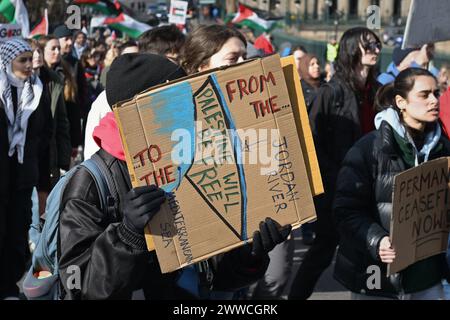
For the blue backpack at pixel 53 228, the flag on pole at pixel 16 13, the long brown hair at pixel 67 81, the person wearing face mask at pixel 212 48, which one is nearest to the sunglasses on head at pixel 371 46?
the person wearing face mask at pixel 212 48

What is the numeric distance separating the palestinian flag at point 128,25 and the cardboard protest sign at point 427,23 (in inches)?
549

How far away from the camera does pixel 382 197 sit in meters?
4.59

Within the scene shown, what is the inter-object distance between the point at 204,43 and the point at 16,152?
2.82 metres

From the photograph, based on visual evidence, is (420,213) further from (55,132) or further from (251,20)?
(251,20)

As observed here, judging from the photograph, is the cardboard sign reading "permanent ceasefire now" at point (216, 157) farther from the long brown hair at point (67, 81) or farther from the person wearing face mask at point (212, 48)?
the long brown hair at point (67, 81)

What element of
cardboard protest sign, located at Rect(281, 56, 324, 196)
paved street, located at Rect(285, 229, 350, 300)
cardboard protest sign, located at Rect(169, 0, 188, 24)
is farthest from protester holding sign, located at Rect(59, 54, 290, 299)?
cardboard protest sign, located at Rect(169, 0, 188, 24)

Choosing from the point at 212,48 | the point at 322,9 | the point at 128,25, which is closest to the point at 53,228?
the point at 212,48

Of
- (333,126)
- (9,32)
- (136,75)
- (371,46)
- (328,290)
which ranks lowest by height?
(328,290)

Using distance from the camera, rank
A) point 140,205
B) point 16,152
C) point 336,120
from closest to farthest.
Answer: point 140,205, point 336,120, point 16,152

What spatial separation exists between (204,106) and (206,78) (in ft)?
0.29

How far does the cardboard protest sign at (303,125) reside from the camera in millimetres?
3287

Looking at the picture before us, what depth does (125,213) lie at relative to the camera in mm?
2971

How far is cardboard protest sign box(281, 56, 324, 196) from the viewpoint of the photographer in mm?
3287
